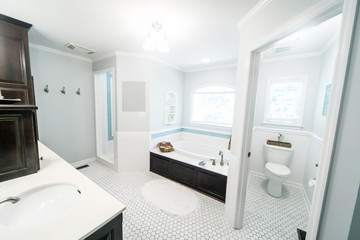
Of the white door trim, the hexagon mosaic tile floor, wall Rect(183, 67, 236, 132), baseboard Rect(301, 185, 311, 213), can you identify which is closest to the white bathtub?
wall Rect(183, 67, 236, 132)

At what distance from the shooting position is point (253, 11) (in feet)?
4.24

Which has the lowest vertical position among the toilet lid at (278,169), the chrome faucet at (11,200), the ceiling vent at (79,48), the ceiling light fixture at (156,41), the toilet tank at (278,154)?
the toilet lid at (278,169)

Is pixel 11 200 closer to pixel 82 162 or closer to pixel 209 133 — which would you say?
pixel 82 162

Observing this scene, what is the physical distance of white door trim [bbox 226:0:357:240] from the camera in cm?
61

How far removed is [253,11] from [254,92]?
793 mm

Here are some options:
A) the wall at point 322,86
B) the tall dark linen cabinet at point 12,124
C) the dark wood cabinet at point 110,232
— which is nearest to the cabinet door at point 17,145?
the tall dark linen cabinet at point 12,124

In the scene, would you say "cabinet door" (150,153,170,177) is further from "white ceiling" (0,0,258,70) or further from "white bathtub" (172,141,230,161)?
"white ceiling" (0,0,258,70)

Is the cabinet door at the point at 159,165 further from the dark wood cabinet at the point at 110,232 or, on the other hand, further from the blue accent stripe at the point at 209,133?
the dark wood cabinet at the point at 110,232

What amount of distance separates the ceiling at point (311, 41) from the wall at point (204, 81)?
806mm

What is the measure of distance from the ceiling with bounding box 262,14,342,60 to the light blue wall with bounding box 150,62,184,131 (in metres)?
1.98

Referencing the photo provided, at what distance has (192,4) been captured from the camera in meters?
1.27

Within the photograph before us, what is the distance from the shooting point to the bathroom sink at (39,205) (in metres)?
0.83

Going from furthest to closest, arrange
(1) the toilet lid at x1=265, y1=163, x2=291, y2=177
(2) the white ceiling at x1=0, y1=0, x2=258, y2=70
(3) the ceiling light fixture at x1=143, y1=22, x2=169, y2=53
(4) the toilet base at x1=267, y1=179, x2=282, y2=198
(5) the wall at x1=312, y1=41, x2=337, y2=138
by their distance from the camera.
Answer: (4) the toilet base at x1=267, y1=179, x2=282, y2=198 < (1) the toilet lid at x1=265, y1=163, x2=291, y2=177 < (5) the wall at x1=312, y1=41, x2=337, y2=138 < (3) the ceiling light fixture at x1=143, y1=22, x2=169, y2=53 < (2) the white ceiling at x1=0, y1=0, x2=258, y2=70

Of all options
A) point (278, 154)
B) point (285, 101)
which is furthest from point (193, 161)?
point (285, 101)
